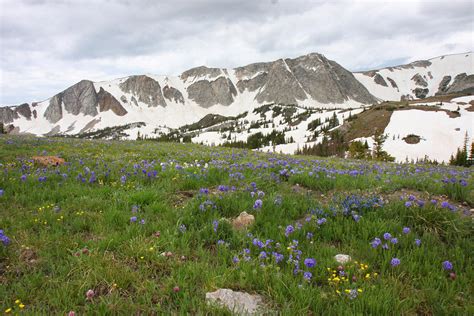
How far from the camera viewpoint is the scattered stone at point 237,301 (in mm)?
2732

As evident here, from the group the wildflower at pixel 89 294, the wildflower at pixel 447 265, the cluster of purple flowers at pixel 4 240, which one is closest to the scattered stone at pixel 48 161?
the cluster of purple flowers at pixel 4 240

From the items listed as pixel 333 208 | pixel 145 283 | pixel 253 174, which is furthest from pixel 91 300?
pixel 253 174

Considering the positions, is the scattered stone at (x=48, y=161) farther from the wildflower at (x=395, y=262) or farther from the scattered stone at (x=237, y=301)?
the wildflower at (x=395, y=262)

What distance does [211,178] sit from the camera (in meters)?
7.14

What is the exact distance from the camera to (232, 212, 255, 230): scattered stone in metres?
4.59

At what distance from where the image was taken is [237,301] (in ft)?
9.37

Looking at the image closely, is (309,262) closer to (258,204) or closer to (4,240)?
(258,204)

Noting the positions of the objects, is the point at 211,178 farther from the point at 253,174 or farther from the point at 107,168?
the point at 107,168

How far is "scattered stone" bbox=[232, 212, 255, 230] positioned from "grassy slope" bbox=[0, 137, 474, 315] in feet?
0.69

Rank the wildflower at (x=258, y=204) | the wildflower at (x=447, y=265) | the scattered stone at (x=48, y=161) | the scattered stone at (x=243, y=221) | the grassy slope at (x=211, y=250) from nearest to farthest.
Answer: the grassy slope at (x=211, y=250) → the wildflower at (x=447, y=265) → the scattered stone at (x=243, y=221) → the wildflower at (x=258, y=204) → the scattered stone at (x=48, y=161)

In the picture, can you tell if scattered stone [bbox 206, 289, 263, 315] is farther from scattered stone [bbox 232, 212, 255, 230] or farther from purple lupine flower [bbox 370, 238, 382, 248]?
purple lupine flower [bbox 370, 238, 382, 248]

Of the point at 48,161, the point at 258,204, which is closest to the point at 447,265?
the point at 258,204

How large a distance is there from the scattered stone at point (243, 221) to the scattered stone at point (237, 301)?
5.20ft

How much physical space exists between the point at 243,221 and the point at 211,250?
0.88m
